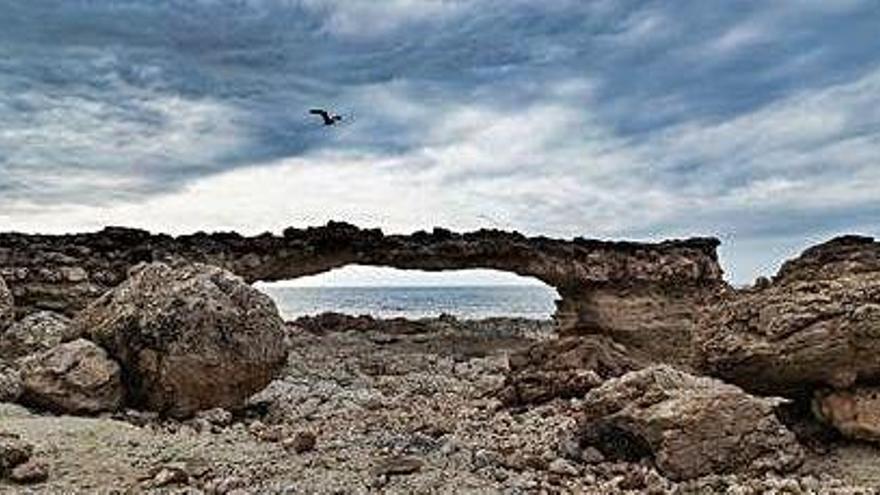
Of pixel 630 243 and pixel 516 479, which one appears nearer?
pixel 516 479

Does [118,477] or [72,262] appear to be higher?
[72,262]

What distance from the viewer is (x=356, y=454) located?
1150cm

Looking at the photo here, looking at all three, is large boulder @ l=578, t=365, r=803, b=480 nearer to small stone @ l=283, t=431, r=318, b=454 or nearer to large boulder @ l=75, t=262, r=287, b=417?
small stone @ l=283, t=431, r=318, b=454

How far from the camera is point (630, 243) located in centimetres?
2797

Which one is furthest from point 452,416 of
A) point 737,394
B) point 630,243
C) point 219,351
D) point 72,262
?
point 630,243

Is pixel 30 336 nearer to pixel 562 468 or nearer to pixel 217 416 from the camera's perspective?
pixel 217 416

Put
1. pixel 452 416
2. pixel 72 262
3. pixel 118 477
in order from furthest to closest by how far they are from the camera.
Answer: pixel 72 262 < pixel 452 416 < pixel 118 477

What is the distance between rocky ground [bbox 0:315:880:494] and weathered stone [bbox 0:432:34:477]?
41 mm

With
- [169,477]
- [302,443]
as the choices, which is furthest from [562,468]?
[169,477]

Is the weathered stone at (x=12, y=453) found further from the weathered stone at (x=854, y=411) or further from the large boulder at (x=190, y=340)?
the weathered stone at (x=854, y=411)

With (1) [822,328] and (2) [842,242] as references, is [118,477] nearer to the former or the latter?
(1) [822,328]

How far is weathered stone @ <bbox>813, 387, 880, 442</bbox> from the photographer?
1117cm

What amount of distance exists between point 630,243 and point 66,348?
1762cm

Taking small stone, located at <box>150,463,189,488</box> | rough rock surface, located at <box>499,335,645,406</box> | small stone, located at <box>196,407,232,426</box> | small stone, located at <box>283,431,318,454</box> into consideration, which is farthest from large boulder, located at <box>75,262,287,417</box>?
rough rock surface, located at <box>499,335,645,406</box>
